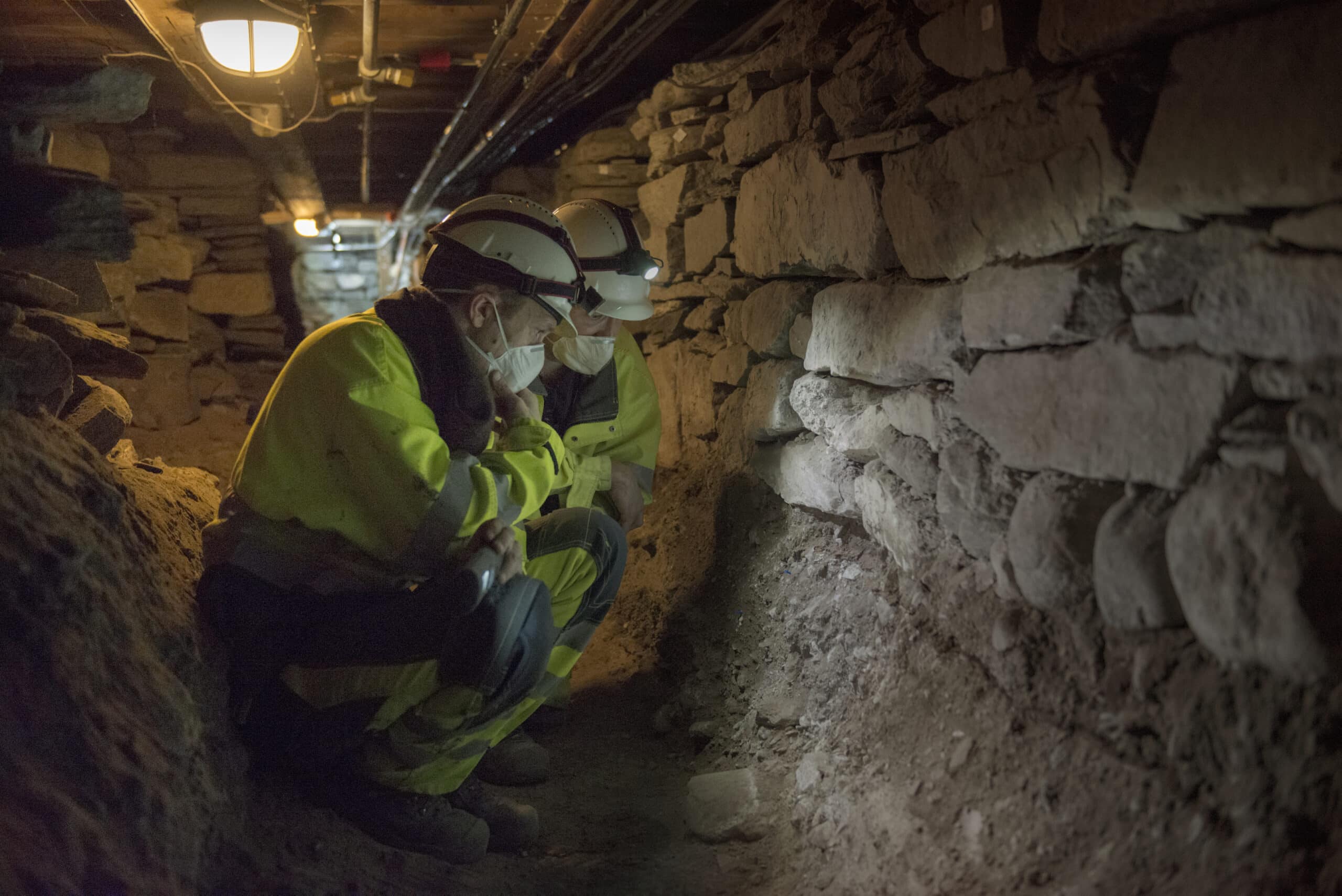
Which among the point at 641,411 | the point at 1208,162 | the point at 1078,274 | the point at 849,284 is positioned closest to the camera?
the point at 1208,162

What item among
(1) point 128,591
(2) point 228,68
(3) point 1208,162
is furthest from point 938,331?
(2) point 228,68

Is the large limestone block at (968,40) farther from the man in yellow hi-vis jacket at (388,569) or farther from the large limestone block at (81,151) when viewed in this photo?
the large limestone block at (81,151)

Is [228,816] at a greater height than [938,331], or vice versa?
[938,331]

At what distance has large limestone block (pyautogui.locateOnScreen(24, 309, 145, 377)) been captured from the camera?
257 centimetres

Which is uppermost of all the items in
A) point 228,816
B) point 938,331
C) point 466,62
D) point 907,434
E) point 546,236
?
point 466,62

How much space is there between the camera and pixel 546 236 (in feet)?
8.75

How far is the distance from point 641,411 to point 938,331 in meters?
1.54

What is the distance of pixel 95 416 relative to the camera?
8.89 feet

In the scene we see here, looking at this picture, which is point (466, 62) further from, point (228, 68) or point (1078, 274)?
point (1078, 274)

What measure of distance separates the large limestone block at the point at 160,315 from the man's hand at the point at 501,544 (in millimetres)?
5509

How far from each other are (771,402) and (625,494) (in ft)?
2.14

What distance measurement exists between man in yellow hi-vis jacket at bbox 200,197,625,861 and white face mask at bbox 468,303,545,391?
7 cm

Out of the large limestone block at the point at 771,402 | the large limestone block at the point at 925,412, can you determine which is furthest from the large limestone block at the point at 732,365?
the large limestone block at the point at 925,412

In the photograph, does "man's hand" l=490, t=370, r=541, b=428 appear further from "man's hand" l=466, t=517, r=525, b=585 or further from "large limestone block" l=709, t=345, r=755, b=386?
"large limestone block" l=709, t=345, r=755, b=386
